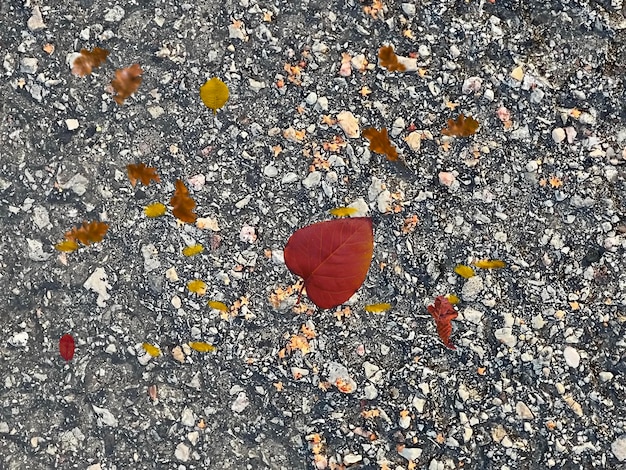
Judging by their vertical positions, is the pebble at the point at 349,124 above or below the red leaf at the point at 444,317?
above

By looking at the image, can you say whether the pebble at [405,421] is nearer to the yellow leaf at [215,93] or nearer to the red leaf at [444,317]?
the red leaf at [444,317]

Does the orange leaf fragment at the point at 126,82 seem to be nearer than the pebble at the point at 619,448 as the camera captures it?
No

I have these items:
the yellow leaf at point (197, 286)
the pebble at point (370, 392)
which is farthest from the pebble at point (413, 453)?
the yellow leaf at point (197, 286)

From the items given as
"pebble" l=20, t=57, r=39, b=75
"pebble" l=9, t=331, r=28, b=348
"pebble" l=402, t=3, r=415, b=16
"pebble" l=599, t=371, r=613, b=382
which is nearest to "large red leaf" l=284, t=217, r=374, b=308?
"pebble" l=402, t=3, r=415, b=16

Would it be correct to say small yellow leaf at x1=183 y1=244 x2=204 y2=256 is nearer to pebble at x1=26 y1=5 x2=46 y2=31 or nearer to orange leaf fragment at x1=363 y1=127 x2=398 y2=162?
orange leaf fragment at x1=363 y1=127 x2=398 y2=162

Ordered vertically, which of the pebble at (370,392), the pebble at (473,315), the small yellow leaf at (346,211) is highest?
the small yellow leaf at (346,211)

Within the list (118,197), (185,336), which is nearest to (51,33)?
(118,197)

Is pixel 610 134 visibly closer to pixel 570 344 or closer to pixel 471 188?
pixel 471 188
